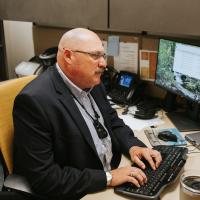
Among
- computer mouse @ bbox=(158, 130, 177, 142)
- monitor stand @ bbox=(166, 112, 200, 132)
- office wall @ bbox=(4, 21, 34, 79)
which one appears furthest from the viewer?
office wall @ bbox=(4, 21, 34, 79)

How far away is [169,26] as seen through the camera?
1.63 metres

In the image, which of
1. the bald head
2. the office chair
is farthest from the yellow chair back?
the bald head

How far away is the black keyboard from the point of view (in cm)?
120

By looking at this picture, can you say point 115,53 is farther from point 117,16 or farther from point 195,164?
point 195,164

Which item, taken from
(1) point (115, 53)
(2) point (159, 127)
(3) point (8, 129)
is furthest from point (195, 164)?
(1) point (115, 53)

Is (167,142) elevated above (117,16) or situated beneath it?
situated beneath

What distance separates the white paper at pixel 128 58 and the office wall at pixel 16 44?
943mm

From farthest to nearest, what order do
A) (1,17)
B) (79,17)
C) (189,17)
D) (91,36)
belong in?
(1,17)
(79,17)
(189,17)
(91,36)

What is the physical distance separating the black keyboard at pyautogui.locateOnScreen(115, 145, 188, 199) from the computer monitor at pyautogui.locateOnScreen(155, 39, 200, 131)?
1.06 ft

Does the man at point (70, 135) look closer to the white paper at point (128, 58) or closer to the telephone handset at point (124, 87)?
the telephone handset at point (124, 87)

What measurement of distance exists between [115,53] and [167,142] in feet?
2.77

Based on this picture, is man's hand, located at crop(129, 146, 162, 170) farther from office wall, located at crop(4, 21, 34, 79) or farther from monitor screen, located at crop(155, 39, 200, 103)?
office wall, located at crop(4, 21, 34, 79)

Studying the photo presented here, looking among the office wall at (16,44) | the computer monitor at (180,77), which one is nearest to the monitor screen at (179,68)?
the computer monitor at (180,77)

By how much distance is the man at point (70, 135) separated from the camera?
4.22 feet
